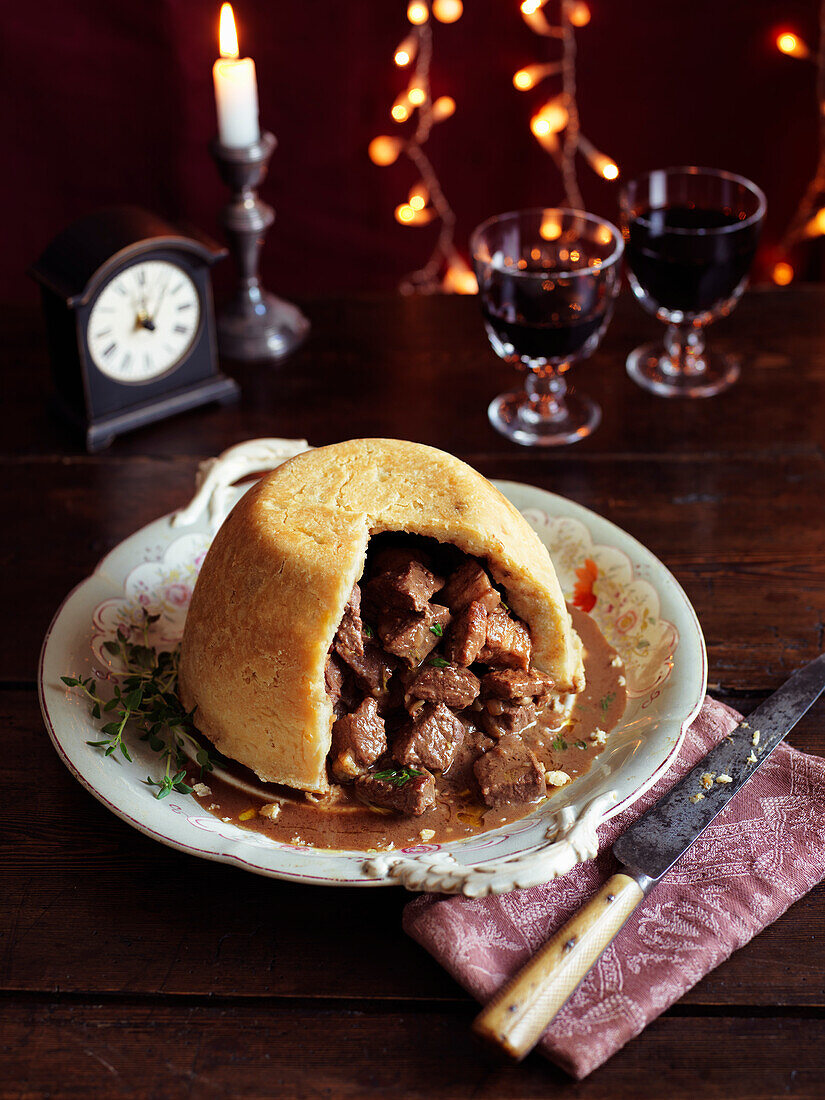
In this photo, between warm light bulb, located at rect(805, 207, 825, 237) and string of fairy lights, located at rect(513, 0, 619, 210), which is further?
warm light bulb, located at rect(805, 207, 825, 237)

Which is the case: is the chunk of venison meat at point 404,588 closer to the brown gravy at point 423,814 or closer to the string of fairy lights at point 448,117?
the brown gravy at point 423,814

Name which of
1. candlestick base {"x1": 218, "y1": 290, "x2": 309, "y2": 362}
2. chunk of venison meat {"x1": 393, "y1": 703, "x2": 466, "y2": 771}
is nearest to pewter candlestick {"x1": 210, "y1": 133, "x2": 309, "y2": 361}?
candlestick base {"x1": 218, "y1": 290, "x2": 309, "y2": 362}

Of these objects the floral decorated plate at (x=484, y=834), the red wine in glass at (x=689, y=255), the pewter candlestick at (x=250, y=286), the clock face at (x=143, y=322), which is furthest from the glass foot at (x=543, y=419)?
the clock face at (x=143, y=322)

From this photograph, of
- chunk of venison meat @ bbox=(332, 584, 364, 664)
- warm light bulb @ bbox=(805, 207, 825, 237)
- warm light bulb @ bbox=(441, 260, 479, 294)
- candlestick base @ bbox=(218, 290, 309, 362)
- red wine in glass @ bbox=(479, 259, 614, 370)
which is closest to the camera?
chunk of venison meat @ bbox=(332, 584, 364, 664)

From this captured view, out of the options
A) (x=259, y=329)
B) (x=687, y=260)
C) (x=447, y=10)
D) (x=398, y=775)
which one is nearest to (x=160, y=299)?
(x=259, y=329)

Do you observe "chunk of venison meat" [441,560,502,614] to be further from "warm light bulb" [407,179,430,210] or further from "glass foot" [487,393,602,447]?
"warm light bulb" [407,179,430,210]

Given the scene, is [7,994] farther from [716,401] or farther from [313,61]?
[313,61]
